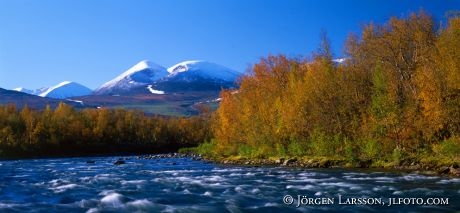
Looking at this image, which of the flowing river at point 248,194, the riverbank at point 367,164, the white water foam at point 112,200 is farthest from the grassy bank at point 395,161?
the white water foam at point 112,200

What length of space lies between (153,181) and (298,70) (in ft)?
103

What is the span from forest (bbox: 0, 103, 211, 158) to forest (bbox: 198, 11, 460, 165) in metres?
56.9

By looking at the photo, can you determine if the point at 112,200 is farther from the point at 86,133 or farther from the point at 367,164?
the point at 86,133

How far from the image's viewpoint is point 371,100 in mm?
50750

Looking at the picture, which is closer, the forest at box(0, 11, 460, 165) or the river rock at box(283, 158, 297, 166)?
the forest at box(0, 11, 460, 165)

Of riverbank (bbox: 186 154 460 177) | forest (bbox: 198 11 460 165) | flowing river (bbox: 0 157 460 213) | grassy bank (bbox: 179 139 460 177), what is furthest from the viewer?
forest (bbox: 198 11 460 165)

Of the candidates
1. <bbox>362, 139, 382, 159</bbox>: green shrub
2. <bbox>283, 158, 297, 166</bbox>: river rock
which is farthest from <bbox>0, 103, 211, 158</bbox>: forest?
<bbox>362, 139, 382, 159</bbox>: green shrub

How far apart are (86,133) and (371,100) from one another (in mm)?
96270

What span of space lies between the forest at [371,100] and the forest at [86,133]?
5694 centimetres

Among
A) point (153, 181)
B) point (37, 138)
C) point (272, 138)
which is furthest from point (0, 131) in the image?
point (153, 181)

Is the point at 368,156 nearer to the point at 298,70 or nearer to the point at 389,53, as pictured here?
the point at 389,53

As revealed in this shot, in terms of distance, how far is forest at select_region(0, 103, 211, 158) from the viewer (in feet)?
372

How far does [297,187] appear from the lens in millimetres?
30922

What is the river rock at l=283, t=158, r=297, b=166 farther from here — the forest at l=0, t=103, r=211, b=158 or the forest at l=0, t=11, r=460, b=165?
the forest at l=0, t=103, r=211, b=158
